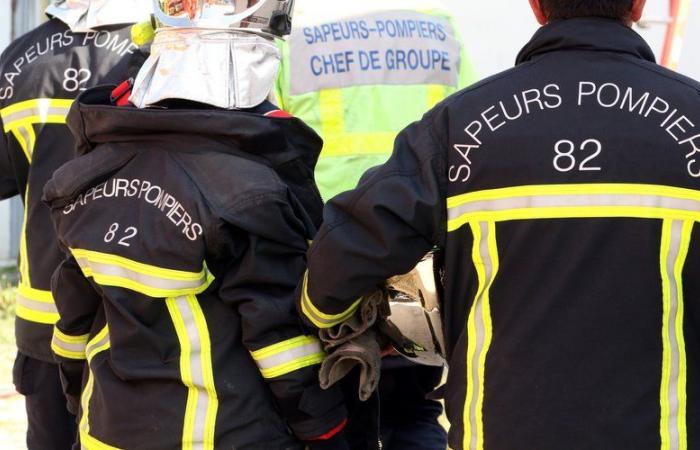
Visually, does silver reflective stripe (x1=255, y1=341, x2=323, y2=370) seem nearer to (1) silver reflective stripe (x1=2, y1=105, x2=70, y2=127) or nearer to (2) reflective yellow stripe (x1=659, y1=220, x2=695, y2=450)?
(2) reflective yellow stripe (x1=659, y1=220, x2=695, y2=450)

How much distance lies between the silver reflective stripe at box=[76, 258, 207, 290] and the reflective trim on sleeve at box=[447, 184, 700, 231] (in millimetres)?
779

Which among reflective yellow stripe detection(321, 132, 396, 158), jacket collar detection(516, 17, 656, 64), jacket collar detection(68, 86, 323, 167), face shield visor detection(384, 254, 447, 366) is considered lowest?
face shield visor detection(384, 254, 447, 366)

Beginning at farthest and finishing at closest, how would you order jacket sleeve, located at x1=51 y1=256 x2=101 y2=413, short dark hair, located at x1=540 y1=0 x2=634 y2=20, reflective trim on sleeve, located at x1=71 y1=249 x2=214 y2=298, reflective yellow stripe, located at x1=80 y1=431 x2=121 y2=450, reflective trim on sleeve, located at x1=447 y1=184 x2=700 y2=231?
1. jacket sleeve, located at x1=51 y1=256 x2=101 y2=413
2. reflective yellow stripe, located at x1=80 y1=431 x2=121 y2=450
3. reflective trim on sleeve, located at x1=71 y1=249 x2=214 y2=298
4. short dark hair, located at x1=540 y1=0 x2=634 y2=20
5. reflective trim on sleeve, located at x1=447 y1=184 x2=700 y2=231

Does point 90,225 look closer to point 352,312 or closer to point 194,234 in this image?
point 194,234

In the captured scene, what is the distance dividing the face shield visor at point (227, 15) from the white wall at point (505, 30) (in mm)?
→ 4109

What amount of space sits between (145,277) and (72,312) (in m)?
0.38

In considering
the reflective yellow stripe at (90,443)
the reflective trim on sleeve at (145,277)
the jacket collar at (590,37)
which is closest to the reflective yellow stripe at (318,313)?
the reflective trim on sleeve at (145,277)

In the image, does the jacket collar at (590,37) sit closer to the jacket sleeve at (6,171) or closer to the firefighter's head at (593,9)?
the firefighter's head at (593,9)

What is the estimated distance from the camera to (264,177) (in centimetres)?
262

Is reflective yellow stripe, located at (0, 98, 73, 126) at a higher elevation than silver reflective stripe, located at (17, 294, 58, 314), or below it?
higher

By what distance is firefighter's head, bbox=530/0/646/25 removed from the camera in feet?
7.46

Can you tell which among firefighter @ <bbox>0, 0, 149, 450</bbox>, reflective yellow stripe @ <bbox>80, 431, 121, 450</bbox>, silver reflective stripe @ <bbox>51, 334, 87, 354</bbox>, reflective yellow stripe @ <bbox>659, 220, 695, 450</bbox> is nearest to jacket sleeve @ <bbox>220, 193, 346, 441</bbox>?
reflective yellow stripe @ <bbox>80, 431, 121, 450</bbox>

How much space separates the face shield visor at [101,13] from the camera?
336cm

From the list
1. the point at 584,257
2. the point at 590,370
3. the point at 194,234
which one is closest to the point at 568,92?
the point at 584,257
